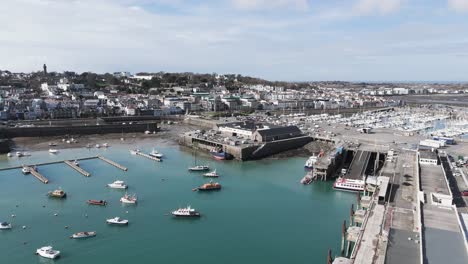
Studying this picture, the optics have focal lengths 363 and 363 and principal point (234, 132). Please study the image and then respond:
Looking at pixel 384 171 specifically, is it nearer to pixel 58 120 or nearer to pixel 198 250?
pixel 198 250

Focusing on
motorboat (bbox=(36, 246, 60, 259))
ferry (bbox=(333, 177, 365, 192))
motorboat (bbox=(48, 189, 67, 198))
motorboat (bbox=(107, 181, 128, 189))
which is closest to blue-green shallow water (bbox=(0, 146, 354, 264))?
motorboat (bbox=(36, 246, 60, 259))

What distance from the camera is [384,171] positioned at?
20703mm

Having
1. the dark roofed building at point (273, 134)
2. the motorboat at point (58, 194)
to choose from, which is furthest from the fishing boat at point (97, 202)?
the dark roofed building at point (273, 134)

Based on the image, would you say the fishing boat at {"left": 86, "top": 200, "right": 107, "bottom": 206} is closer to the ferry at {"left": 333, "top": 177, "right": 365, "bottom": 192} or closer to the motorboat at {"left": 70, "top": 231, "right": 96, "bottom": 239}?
the motorboat at {"left": 70, "top": 231, "right": 96, "bottom": 239}

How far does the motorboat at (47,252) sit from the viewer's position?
12656 millimetres

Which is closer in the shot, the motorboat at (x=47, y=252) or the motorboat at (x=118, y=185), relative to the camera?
the motorboat at (x=47, y=252)

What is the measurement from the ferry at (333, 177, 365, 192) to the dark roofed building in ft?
32.9

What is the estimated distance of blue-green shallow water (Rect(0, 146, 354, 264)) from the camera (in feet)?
43.8

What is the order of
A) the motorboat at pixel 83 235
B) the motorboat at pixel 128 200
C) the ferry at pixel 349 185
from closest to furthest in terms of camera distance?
the motorboat at pixel 83 235 < the motorboat at pixel 128 200 < the ferry at pixel 349 185

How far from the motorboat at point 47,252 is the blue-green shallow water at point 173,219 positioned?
0.21 meters

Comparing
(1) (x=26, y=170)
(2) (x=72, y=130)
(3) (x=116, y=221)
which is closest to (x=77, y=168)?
(1) (x=26, y=170)

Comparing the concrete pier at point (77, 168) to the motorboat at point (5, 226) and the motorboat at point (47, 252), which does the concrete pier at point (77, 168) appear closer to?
the motorboat at point (5, 226)

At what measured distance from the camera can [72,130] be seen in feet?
125

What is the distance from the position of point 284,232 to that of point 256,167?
1087cm
